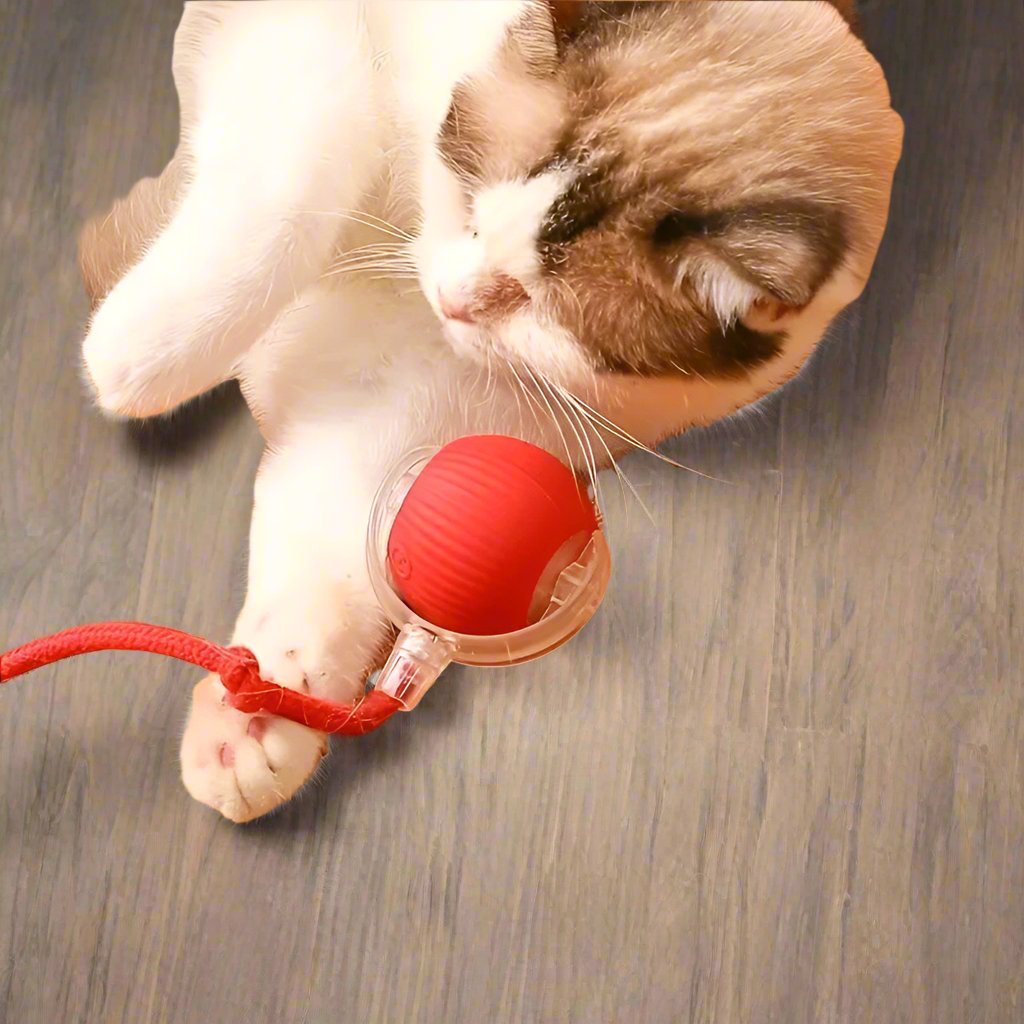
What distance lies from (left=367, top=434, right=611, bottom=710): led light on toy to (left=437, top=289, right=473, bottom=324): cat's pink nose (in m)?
0.11

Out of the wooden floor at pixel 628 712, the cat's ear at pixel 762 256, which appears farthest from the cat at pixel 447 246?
the wooden floor at pixel 628 712

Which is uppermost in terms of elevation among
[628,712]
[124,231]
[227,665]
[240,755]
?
[124,231]

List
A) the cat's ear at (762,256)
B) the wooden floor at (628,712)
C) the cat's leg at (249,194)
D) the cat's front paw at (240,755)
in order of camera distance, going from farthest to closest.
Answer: the wooden floor at (628,712), the cat's front paw at (240,755), the cat's leg at (249,194), the cat's ear at (762,256)

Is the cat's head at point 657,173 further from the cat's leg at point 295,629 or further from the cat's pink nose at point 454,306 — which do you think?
the cat's leg at point 295,629

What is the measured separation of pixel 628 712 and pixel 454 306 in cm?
53

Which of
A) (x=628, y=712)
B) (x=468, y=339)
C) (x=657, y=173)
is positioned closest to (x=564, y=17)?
(x=657, y=173)

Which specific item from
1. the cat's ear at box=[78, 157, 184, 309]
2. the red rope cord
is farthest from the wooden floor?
the red rope cord

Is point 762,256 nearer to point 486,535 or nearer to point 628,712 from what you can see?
point 486,535

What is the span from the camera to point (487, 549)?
73 centimetres

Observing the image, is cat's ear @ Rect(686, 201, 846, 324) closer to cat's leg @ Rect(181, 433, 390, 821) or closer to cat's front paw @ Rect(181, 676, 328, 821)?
cat's leg @ Rect(181, 433, 390, 821)

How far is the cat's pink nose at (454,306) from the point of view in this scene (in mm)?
727

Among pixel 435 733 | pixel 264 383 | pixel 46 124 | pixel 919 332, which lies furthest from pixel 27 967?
pixel 919 332

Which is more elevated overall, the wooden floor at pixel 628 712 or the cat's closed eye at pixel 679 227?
the cat's closed eye at pixel 679 227

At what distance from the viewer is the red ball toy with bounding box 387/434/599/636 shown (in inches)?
29.0
